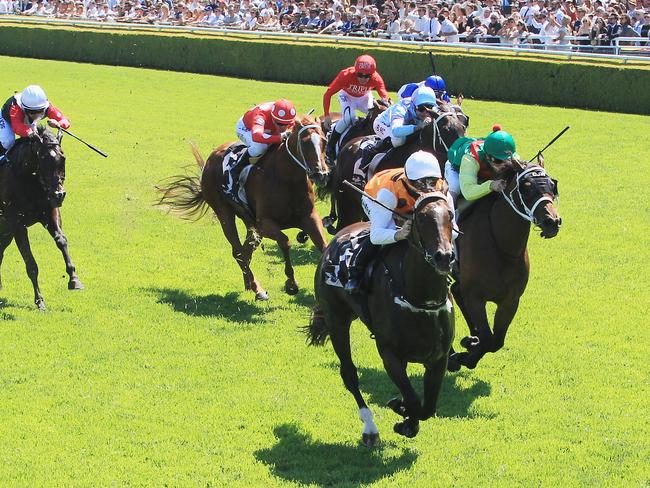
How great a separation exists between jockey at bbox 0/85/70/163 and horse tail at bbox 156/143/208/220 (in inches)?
76.4

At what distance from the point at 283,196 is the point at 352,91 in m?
3.47

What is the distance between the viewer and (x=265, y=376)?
328 inches

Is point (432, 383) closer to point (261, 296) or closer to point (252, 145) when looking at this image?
point (261, 296)

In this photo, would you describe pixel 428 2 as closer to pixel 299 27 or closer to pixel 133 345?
pixel 299 27

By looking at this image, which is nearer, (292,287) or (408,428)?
(408,428)

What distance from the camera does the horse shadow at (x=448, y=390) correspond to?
7535mm

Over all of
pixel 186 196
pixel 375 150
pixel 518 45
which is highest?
pixel 375 150

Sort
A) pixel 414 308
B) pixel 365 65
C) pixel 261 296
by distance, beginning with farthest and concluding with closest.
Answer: pixel 365 65, pixel 261 296, pixel 414 308

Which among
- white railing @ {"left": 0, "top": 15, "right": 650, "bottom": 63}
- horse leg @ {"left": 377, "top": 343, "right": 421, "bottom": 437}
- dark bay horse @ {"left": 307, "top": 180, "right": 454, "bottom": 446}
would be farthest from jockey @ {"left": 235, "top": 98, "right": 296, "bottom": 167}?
white railing @ {"left": 0, "top": 15, "right": 650, "bottom": 63}

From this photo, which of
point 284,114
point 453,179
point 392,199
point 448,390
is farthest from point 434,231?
point 284,114

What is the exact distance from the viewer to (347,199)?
11430 mm

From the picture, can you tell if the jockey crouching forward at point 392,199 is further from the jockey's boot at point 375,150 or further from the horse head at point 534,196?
the jockey's boot at point 375,150

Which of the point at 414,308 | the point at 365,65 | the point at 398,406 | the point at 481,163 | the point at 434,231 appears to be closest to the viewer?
the point at 434,231

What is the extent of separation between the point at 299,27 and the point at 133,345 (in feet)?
82.1
